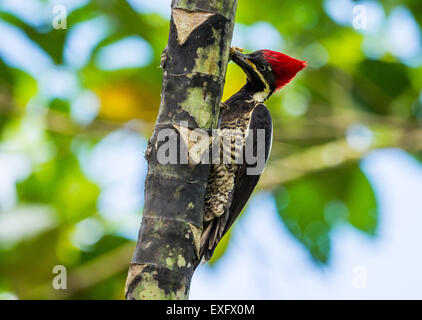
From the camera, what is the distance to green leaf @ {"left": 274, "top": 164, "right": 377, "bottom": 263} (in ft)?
22.5

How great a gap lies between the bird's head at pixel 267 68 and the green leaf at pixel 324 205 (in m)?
2.93

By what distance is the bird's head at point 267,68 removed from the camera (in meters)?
4.34

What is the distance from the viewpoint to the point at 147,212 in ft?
7.27

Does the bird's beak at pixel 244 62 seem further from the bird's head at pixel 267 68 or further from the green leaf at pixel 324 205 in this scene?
the green leaf at pixel 324 205

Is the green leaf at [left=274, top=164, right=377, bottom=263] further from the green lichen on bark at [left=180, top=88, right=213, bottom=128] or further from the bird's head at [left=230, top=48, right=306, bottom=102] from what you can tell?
the green lichen on bark at [left=180, top=88, right=213, bottom=128]

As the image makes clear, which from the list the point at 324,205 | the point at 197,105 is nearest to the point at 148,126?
the point at 324,205

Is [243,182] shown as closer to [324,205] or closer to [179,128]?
[179,128]

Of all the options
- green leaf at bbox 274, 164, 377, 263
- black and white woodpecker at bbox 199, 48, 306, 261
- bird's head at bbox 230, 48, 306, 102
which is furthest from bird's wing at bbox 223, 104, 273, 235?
green leaf at bbox 274, 164, 377, 263

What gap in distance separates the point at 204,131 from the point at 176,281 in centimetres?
61

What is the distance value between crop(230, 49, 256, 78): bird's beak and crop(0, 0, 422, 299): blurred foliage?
5.00 ft

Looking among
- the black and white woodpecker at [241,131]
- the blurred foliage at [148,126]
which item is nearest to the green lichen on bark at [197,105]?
the black and white woodpecker at [241,131]

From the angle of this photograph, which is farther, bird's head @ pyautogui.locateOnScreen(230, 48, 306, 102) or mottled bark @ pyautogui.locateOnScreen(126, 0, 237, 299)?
bird's head @ pyautogui.locateOnScreen(230, 48, 306, 102)

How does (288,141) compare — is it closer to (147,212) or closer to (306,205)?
(306,205)
